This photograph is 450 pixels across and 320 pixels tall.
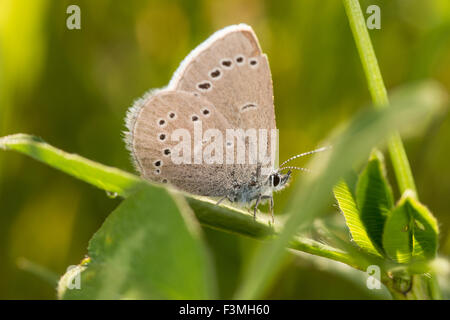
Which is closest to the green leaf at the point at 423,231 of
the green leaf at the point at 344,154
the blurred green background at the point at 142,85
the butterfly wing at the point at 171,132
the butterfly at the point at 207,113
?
the green leaf at the point at 344,154

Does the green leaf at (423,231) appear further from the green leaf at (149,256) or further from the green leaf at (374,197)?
the green leaf at (149,256)

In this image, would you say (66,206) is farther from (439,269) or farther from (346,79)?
(439,269)

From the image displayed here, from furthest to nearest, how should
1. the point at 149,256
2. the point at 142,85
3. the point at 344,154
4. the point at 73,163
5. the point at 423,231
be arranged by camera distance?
the point at 142,85 < the point at 423,231 < the point at 73,163 < the point at 149,256 < the point at 344,154

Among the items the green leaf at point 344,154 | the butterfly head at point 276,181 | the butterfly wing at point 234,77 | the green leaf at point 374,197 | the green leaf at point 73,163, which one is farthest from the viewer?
the butterfly head at point 276,181

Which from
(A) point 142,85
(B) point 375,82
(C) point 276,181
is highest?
(A) point 142,85

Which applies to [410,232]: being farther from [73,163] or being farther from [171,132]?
[171,132]

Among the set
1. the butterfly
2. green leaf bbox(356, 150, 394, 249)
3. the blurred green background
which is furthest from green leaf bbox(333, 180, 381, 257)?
the blurred green background

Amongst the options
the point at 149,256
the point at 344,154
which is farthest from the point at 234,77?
the point at 344,154
